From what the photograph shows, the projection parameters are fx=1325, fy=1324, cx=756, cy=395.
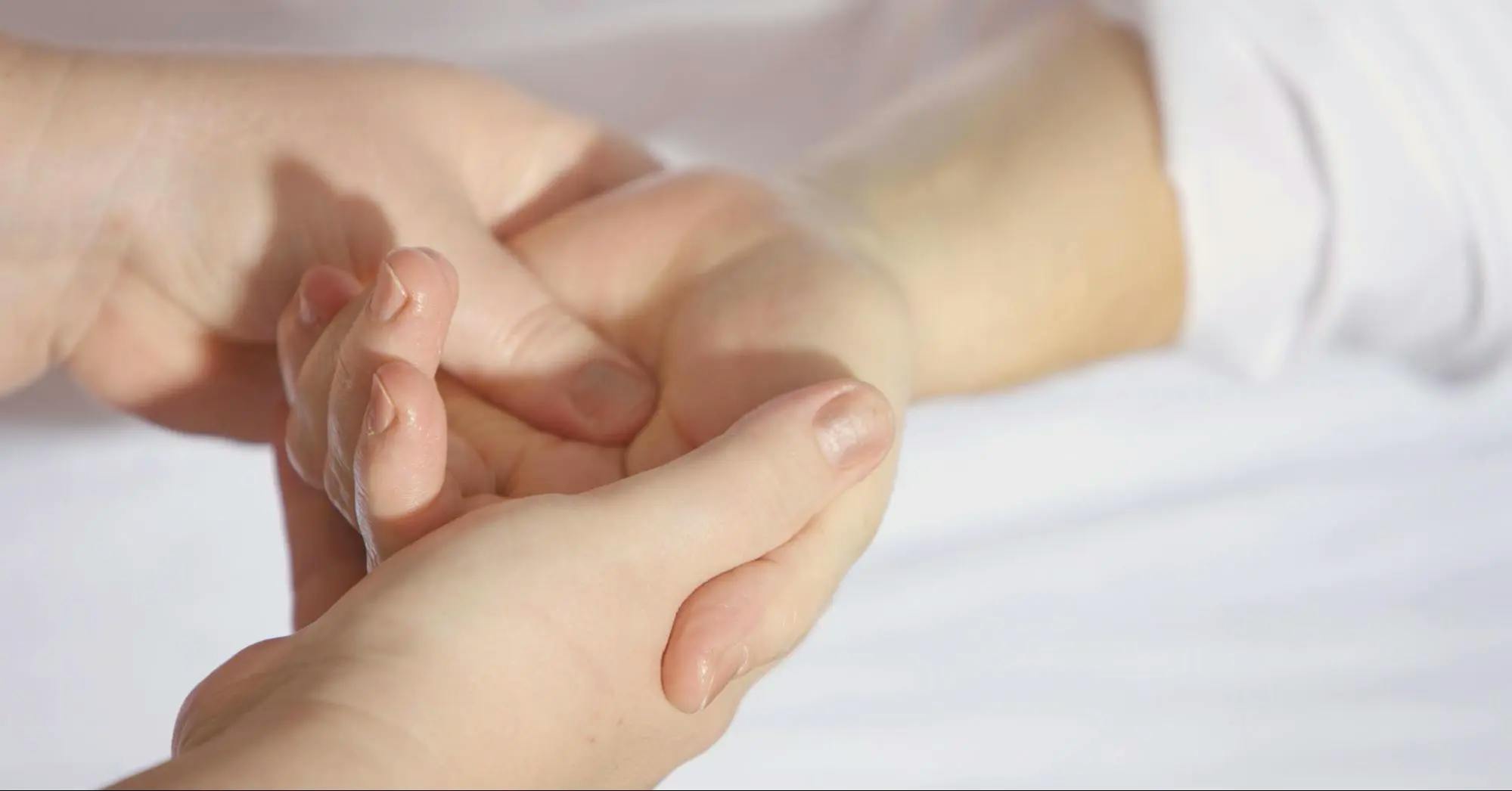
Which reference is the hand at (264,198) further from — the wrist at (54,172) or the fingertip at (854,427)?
the fingertip at (854,427)

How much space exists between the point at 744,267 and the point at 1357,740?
1.76 feet

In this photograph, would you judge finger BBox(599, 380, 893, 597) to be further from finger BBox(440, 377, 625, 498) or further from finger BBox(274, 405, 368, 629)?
finger BBox(274, 405, 368, 629)

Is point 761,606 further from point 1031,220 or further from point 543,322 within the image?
point 1031,220

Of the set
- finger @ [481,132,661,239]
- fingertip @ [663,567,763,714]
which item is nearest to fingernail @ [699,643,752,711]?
fingertip @ [663,567,763,714]

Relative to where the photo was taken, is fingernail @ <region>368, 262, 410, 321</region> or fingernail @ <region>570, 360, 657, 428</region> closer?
fingernail @ <region>368, 262, 410, 321</region>

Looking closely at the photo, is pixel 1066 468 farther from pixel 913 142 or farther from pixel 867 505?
pixel 867 505

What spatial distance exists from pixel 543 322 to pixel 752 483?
0.57ft

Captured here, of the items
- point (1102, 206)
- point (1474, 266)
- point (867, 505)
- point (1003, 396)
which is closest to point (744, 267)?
point (867, 505)

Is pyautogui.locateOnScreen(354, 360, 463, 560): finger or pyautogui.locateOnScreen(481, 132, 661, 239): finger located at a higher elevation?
pyautogui.locateOnScreen(481, 132, 661, 239): finger

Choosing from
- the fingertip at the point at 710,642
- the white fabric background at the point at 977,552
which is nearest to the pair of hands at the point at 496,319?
the fingertip at the point at 710,642

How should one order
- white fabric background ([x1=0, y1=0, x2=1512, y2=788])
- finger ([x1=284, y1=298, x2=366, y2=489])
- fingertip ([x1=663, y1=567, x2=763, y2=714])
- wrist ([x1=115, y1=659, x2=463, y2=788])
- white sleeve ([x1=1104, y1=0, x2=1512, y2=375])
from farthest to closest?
white fabric background ([x1=0, y1=0, x2=1512, y2=788]), white sleeve ([x1=1104, y1=0, x2=1512, y2=375]), finger ([x1=284, y1=298, x2=366, y2=489]), fingertip ([x1=663, y1=567, x2=763, y2=714]), wrist ([x1=115, y1=659, x2=463, y2=788])

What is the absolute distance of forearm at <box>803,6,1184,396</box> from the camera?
0.74 meters

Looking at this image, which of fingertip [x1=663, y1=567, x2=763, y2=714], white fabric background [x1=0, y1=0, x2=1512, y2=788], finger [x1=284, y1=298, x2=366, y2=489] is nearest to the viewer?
fingertip [x1=663, y1=567, x2=763, y2=714]

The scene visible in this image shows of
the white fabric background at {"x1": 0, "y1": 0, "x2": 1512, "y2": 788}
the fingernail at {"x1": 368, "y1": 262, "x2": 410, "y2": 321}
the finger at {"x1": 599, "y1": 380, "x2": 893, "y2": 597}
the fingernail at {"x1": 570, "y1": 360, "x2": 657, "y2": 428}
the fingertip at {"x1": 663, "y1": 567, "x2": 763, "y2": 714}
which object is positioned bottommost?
the white fabric background at {"x1": 0, "y1": 0, "x2": 1512, "y2": 788}
